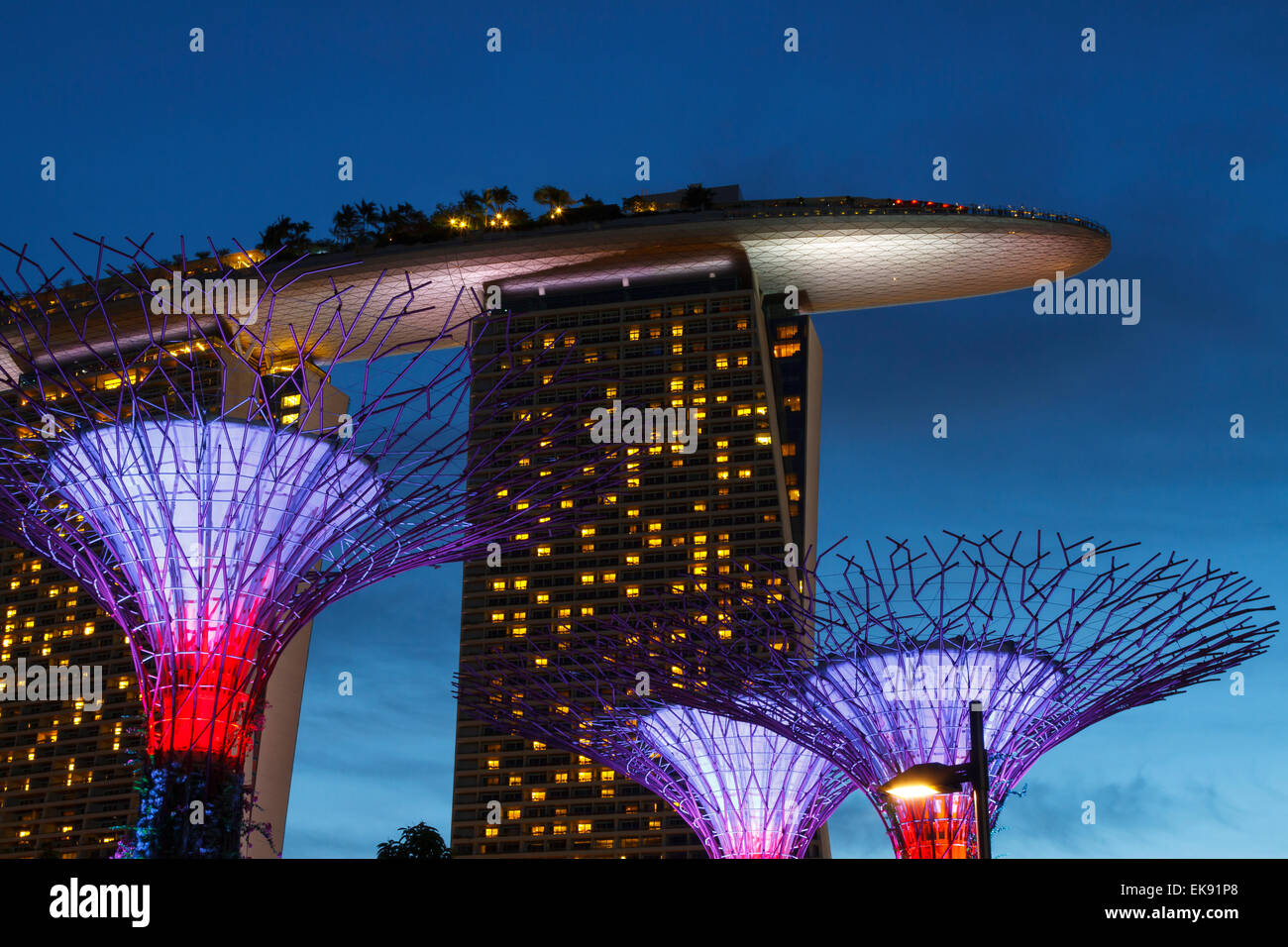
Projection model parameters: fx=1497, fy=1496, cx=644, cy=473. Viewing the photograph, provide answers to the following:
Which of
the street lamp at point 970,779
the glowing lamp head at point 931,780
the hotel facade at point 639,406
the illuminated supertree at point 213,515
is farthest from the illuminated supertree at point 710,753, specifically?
the hotel facade at point 639,406

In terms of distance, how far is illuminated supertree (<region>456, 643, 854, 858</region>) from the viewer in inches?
1590

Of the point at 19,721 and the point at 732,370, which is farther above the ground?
the point at 732,370

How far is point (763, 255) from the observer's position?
90.6m

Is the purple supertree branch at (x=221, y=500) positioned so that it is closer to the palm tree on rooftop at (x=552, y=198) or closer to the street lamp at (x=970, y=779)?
the street lamp at (x=970, y=779)

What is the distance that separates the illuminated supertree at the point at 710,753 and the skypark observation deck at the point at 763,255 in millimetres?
50152

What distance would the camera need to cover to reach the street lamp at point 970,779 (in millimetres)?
14348

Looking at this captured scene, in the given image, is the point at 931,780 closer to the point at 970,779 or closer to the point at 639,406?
the point at 970,779

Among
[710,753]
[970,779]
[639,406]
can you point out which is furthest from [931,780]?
[639,406]

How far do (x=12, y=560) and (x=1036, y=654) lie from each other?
80.7 meters

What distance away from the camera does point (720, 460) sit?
285 ft

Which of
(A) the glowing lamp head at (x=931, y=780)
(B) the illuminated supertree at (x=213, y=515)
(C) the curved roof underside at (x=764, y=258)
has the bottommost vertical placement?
(A) the glowing lamp head at (x=931, y=780)
